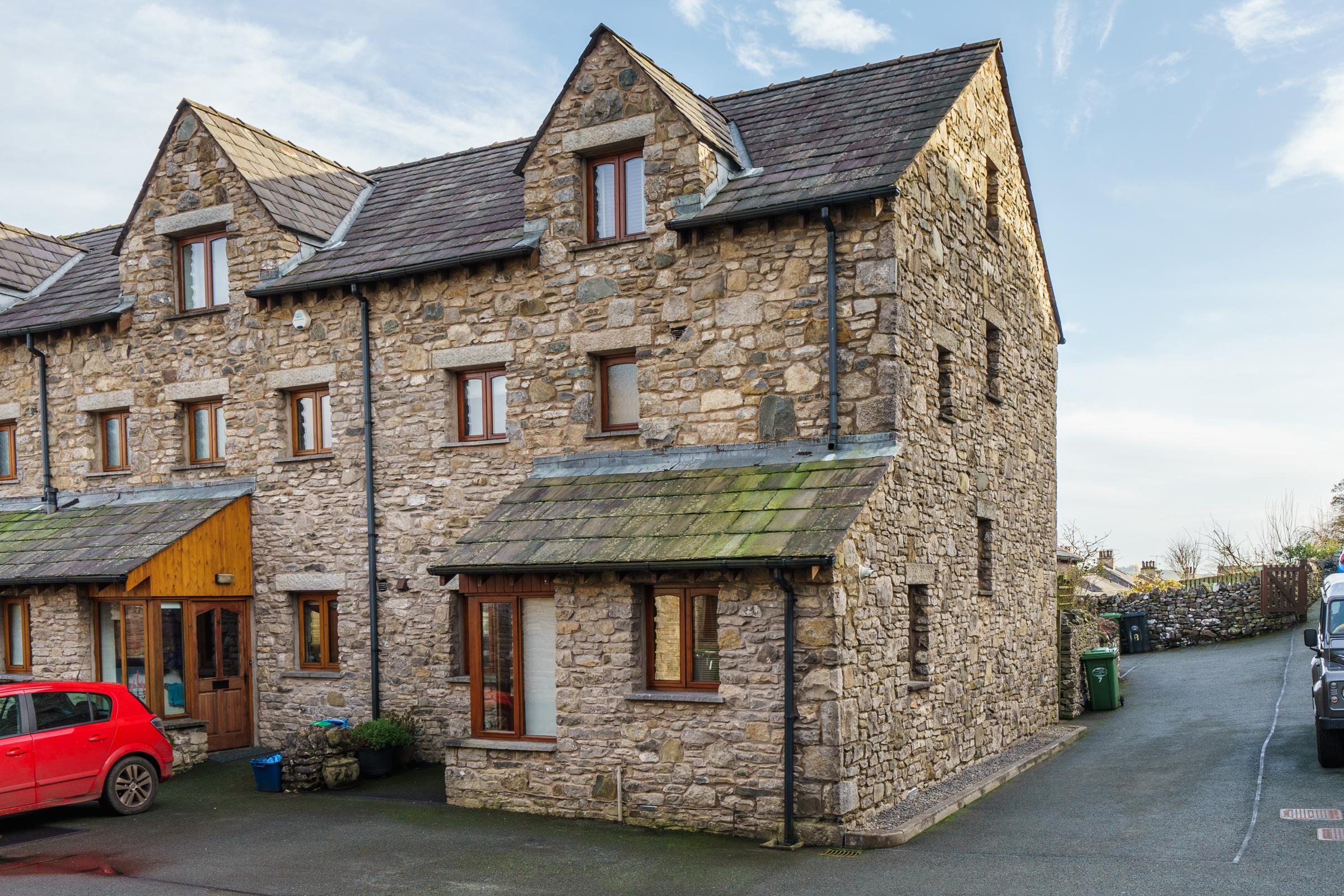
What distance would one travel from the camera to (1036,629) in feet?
58.3

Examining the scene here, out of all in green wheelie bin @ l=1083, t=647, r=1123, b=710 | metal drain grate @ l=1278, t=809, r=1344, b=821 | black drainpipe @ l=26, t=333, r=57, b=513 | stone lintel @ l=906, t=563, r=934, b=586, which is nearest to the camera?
metal drain grate @ l=1278, t=809, r=1344, b=821

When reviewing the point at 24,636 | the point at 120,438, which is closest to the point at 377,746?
the point at 24,636

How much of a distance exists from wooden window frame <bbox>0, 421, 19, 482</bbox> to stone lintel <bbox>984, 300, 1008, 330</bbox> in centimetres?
1591

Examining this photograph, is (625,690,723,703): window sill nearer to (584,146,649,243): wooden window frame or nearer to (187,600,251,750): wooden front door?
(584,146,649,243): wooden window frame

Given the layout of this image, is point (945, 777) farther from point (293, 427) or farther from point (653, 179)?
point (293, 427)

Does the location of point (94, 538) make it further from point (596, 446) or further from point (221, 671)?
point (596, 446)

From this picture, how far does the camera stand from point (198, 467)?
1691 cm

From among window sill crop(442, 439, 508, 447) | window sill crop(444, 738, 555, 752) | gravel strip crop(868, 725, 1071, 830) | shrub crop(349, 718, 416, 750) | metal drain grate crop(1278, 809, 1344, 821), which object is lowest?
gravel strip crop(868, 725, 1071, 830)

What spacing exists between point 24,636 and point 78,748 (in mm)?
5861

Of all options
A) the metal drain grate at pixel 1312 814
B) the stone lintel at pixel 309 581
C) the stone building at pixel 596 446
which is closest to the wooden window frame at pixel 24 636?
the stone building at pixel 596 446

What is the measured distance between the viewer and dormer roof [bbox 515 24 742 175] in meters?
13.7

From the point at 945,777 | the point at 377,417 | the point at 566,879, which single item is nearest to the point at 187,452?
the point at 377,417

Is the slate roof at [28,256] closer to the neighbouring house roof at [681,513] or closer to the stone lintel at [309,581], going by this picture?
the stone lintel at [309,581]

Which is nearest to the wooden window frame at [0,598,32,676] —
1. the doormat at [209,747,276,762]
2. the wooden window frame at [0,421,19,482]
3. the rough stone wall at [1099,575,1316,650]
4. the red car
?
the wooden window frame at [0,421,19,482]
